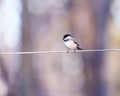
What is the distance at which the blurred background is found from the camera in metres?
6.25

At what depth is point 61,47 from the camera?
6.27 metres

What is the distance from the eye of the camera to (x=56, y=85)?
6.44 m

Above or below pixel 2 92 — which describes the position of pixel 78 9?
above

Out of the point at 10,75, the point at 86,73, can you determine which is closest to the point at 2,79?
the point at 10,75

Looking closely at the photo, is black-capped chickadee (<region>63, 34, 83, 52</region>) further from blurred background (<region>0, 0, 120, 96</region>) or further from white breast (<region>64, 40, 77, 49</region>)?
blurred background (<region>0, 0, 120, 96</region>)

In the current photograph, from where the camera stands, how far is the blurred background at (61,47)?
6.25 meters

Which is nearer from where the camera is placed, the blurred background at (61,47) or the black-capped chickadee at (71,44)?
the black-capped chickadee at (71,44)

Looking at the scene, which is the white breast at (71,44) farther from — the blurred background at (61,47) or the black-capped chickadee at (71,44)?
the blurred background at (61,47)

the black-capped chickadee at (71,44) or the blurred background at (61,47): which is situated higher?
the blurred background at (61,47)

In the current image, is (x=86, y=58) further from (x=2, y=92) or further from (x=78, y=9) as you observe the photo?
(x=2, y=92)

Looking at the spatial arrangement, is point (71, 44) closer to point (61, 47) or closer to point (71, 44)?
point (71, 44)

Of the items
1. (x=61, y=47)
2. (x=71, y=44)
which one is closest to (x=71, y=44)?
(x=71, y=44)

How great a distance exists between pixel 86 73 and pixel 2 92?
1.02 m

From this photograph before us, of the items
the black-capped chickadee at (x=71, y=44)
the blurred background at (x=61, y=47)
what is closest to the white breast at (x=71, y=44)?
the black-capped chickadee at (x=71, y=44)
